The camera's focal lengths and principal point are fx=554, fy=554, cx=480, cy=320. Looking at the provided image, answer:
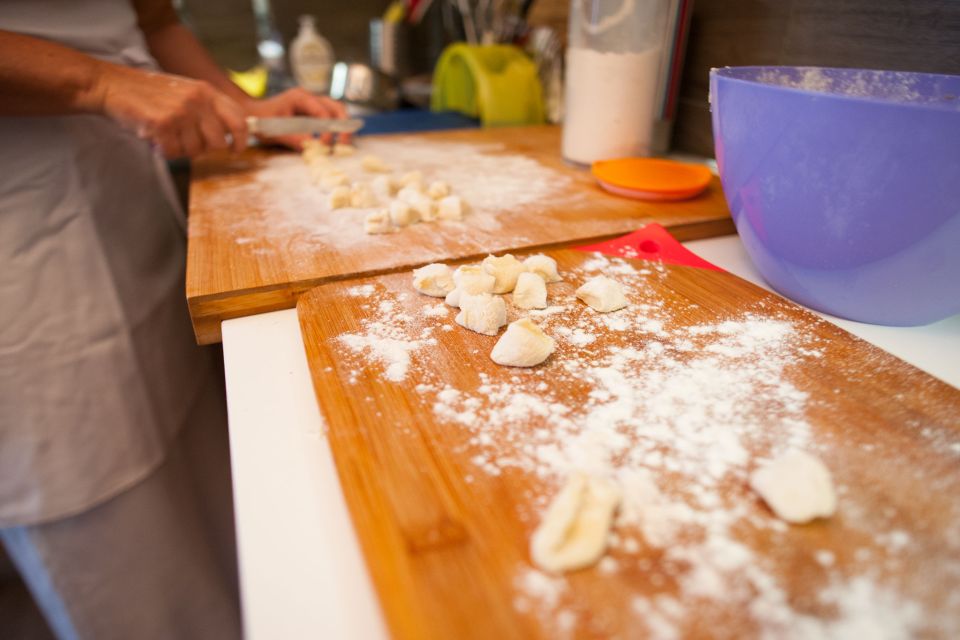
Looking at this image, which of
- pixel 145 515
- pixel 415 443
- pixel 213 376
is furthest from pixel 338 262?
pixel 213 376

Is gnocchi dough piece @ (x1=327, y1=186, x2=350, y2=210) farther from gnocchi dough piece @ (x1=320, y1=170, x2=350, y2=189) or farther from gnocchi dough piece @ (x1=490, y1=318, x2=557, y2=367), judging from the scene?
gnocchi dough piece @ (x1=490, y1=318, x2=557, y2=367)

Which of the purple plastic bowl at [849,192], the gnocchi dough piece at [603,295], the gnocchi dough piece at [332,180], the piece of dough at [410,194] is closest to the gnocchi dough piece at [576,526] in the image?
the gnocchi dough piece at [603,295]

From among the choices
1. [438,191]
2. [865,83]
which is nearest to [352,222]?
[438,191]

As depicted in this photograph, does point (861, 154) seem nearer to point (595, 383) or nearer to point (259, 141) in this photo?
point (595, 383)

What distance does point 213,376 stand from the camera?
1288mm

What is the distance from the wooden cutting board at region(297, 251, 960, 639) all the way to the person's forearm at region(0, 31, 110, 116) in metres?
0.51

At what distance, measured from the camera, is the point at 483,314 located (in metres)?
0.55

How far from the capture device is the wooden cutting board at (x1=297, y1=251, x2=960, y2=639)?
0.30 meters

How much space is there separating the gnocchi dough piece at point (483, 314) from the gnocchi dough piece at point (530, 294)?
0.17ft

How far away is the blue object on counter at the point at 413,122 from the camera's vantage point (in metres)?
1.58

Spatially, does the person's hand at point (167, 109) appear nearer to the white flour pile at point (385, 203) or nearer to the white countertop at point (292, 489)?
the white flour pile at point (385, 203)

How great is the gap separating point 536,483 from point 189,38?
1.48 metres

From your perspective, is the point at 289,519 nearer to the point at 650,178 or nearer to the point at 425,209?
the point at 425,209

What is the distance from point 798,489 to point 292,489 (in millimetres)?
342
